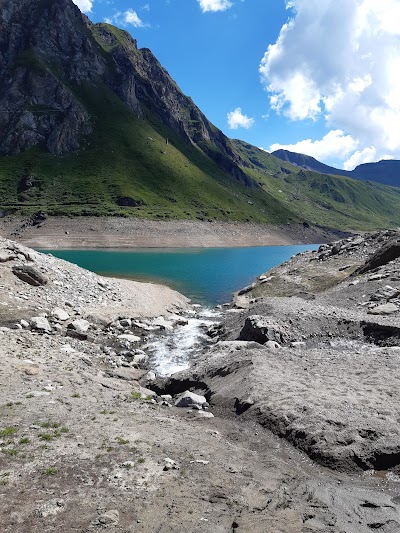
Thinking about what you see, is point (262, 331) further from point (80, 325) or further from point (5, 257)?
point (5, 257)

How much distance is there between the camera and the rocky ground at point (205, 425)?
825 centimetres

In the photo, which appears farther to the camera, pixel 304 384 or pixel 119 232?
pixel 119 232

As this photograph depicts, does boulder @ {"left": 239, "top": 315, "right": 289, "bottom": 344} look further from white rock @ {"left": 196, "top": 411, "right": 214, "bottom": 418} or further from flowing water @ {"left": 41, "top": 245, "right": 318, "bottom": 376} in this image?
white rock @ {"left": 196, "top": 411, "right": 214, "bottom": 418}

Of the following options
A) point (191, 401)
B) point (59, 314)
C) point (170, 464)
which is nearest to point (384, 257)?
point (191, 401)

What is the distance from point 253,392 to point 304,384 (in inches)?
87.3

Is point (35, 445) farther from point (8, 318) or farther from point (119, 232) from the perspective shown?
point (119, 232)

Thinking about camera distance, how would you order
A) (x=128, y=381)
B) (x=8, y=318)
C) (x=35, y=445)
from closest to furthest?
(x=35, y=445)
(x=128, y=381)
(x=8, y=318)

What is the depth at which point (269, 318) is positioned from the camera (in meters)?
25.0

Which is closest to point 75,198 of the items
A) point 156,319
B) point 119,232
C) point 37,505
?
point 119,232

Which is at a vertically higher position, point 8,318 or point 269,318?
point 269,318

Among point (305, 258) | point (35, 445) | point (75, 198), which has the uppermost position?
point (75, 198)

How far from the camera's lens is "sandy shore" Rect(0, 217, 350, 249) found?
122m

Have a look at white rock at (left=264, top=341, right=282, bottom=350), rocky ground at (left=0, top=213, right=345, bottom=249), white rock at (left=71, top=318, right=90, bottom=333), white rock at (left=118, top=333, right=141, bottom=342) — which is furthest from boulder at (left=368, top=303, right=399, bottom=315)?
rocky ground at (left=0, top=213, right=345, bottom=249)

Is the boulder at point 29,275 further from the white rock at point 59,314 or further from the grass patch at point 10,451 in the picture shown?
the grass patch at point 10,451
